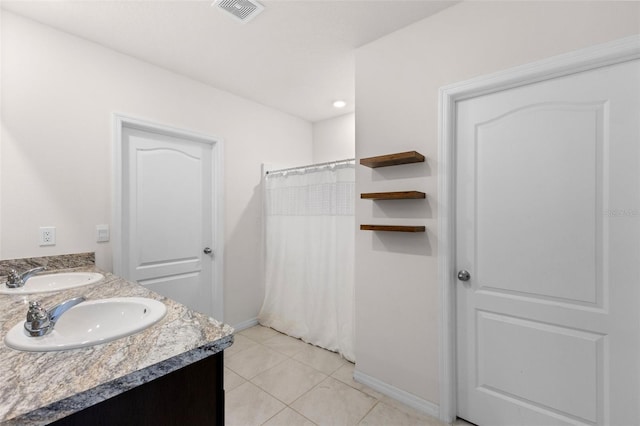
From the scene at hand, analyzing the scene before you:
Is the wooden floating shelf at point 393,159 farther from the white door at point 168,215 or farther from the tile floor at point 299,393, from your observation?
the white door at point 168,215

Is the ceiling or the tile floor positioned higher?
the ceiling

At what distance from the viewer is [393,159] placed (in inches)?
70.2

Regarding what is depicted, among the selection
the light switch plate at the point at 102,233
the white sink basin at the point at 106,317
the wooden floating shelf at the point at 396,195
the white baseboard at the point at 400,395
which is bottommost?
the white baseboard at the point at 400,395

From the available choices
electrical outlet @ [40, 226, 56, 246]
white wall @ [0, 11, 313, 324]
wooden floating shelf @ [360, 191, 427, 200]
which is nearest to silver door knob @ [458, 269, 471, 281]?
wooden floating shelf @ [360, 191, 427, 200]

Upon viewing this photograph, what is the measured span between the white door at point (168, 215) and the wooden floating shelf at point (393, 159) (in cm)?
163

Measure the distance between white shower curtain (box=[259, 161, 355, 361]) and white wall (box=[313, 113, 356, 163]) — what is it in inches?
33.5

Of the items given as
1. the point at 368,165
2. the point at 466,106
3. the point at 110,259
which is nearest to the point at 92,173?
the point at 110,259

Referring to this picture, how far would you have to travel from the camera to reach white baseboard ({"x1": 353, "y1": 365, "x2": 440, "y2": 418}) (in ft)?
5.76

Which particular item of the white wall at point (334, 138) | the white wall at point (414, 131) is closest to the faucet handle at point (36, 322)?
the white wall at point (414, 131)

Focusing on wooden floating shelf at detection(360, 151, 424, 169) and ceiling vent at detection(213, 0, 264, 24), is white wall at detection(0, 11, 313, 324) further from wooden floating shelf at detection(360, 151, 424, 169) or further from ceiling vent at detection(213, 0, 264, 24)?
wooden floating shelf at detection(360, 151, 424, 169)

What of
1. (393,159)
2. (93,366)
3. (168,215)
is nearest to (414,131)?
(393,159)

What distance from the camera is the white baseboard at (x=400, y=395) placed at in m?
1.75

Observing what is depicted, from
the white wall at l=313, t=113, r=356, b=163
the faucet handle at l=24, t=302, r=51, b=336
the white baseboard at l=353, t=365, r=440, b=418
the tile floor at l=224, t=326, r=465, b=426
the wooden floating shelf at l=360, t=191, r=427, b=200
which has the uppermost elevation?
the white wall at l=313, t=113, r=356, b=163

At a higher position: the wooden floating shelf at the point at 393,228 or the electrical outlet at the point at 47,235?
the wooden floating shelf at the point at 393,228
